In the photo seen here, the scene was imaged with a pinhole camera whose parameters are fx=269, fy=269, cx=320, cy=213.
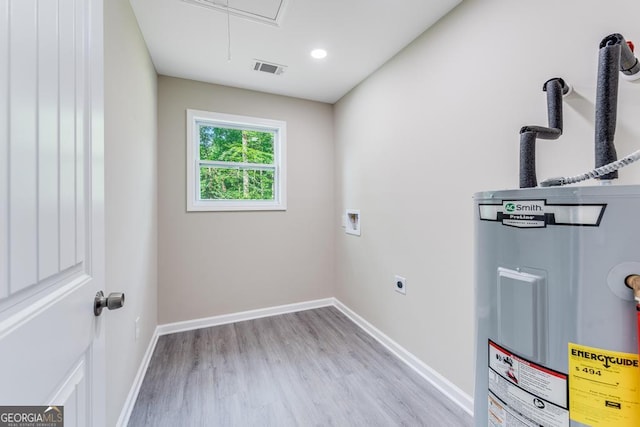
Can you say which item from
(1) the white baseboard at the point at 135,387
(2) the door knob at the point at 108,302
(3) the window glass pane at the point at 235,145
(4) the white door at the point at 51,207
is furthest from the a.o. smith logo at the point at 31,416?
(3) the window glass pane at the point at 235,145

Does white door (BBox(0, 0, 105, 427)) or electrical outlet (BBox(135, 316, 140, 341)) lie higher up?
white door (BBox(0, 0, 105, 427))

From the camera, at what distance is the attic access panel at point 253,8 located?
167 cm

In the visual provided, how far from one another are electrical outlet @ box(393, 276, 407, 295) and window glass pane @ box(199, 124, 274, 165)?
1.89m

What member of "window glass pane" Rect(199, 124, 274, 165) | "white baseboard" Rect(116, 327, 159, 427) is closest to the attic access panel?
"window glass pane" Rect(199, 124, 274, 165)

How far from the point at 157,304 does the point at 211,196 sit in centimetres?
117

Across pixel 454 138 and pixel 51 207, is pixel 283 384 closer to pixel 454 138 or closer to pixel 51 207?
pixel 51 207

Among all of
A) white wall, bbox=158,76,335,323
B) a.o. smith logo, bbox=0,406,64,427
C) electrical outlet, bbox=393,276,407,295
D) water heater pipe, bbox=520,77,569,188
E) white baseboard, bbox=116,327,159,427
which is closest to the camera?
a.o. smith logo, bbox=0,406,64,427

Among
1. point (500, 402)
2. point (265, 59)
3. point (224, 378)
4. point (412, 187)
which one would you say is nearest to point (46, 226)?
point (500, 402)

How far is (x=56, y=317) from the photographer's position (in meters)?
0.58

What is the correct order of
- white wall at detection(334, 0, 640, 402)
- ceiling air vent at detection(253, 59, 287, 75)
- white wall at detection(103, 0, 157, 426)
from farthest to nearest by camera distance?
1. ceiling air vent at detection(253, 59, 287, 75)
2. white wall at detection(103, 0, 157, 426)
3. white wall at detection(334, 0, 640, 402)

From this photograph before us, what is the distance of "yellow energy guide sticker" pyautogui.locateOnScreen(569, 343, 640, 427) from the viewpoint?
515mm

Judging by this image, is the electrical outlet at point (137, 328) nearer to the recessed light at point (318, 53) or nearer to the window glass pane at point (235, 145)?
the window glass pane at point (235, 145)

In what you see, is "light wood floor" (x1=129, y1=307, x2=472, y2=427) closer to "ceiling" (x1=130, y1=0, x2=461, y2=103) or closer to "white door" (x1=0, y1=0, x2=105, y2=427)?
"white door" (x1=0, y1=0, x2=105, y2=427)

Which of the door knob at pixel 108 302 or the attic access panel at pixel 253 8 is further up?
the attic access panel at pixel 253 8
